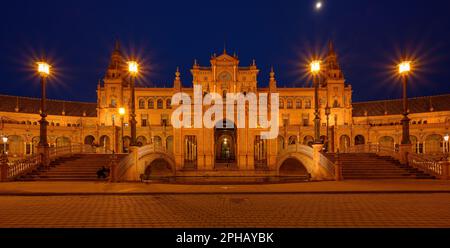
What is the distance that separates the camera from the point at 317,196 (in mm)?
12578

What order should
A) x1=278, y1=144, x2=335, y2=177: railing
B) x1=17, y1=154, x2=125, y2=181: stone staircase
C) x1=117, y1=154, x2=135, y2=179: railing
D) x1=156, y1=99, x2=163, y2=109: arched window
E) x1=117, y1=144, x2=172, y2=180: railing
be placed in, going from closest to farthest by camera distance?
x1=17, y1=154, x2=125, y2=181: stone staircase
x1=278, y1=144, x2=335, y2=177: railing
x1=117, y1=154, x2=135, y2=179: railing
x1=117, y1=144, x2=172, y2=180: railing
x1=156, y1=99, x2=163, y2=109: arched window

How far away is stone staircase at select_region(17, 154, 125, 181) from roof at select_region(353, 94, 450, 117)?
7459 centimetres

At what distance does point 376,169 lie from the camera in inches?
852

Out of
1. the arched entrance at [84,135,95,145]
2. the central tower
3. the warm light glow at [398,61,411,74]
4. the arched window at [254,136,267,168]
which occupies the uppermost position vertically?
the central tower

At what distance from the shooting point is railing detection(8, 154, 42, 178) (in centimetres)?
1973

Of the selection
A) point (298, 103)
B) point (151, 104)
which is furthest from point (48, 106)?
point (298, 103)

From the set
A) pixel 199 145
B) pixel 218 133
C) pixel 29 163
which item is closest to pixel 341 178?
pixel 29 163

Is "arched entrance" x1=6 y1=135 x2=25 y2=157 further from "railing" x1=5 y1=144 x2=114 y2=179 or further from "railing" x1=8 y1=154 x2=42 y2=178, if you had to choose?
"railing" x1=8 y1=154 x2=42 y2=178

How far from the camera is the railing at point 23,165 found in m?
19.7

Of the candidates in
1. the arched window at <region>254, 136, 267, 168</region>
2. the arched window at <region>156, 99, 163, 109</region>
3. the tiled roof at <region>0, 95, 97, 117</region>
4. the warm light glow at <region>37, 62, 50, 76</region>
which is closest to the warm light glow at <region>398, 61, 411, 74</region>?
the warm light glow at <region>37, 62, 50, 76</region>

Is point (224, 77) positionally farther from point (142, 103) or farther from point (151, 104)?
point (142, 103)

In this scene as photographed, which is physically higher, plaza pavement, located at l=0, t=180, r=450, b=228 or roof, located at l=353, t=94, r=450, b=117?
roof, located at l=353, t=94, r=450, b=117
